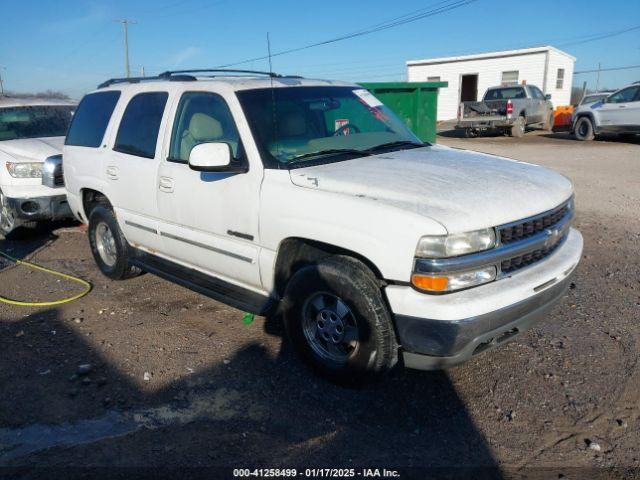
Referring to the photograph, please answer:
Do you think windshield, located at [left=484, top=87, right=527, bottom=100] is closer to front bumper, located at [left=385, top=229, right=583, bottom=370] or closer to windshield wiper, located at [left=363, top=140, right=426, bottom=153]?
windshield wiper, located at [left=363, top=140, right=426, bottom=153]

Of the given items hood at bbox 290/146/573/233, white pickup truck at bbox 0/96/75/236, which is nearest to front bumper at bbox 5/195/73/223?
white pickup truck at bbox 0/96/75/236

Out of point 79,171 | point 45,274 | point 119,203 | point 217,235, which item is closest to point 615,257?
point 217,235

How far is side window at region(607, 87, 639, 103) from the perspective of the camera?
54.5 ft

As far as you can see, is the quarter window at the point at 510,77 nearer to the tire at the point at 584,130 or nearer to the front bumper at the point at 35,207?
the tire at the point at 584,130

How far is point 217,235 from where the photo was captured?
392cm

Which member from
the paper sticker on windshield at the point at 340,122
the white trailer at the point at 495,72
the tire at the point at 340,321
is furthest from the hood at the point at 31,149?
the white trailer at the point at 495,72

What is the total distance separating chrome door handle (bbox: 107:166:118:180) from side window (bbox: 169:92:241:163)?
87cm

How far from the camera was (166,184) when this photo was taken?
4254 millimetres

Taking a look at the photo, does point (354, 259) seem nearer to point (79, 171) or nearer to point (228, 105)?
point (228, 105)

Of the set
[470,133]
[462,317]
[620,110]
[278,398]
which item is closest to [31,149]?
[278,398]

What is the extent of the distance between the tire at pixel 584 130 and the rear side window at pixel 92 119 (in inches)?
692

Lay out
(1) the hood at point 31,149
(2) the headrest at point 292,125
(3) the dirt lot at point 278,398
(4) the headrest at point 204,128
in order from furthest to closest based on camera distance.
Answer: (1) the hood at point 31,149 < (4) the headrest at point 204,128 < (2) the headrest at point 292,125 < (3) the dirt lot at point 278,398

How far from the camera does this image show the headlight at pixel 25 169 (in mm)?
6578

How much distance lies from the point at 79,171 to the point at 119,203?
0.83m
